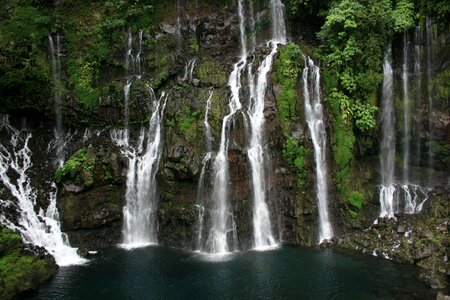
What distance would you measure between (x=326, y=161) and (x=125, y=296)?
1195 centimetres

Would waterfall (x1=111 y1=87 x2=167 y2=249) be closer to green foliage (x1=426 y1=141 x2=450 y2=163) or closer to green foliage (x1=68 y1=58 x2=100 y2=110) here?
green foliage (x1=68 y1=58 x2=100 y2=110)

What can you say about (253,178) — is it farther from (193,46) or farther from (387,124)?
(193,46)

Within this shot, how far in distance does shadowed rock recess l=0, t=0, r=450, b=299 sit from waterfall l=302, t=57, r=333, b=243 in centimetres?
8

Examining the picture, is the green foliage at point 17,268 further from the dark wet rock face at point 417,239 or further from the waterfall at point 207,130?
the dark wet rock face at point 417,239

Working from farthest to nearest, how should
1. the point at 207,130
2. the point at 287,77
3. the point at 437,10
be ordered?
the point at 287,77 < the point at 437,10 < the point at 207,130

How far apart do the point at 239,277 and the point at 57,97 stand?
1430 centimetres

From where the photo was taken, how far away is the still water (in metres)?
16.7

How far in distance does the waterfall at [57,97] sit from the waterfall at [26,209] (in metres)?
1.50

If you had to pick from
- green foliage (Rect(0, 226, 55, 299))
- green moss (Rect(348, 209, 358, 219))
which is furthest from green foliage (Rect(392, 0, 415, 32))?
green foliage (Rect(0, 226, 55, 299))

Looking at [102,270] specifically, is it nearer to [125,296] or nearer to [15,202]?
[125,296]

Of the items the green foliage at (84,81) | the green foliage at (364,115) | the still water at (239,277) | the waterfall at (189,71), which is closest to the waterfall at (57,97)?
the green foliage at (84,81)

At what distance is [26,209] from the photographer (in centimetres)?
2127

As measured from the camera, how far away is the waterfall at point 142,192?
22656mm

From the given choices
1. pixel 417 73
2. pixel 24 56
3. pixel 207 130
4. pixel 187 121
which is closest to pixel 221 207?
pixel 207 130
